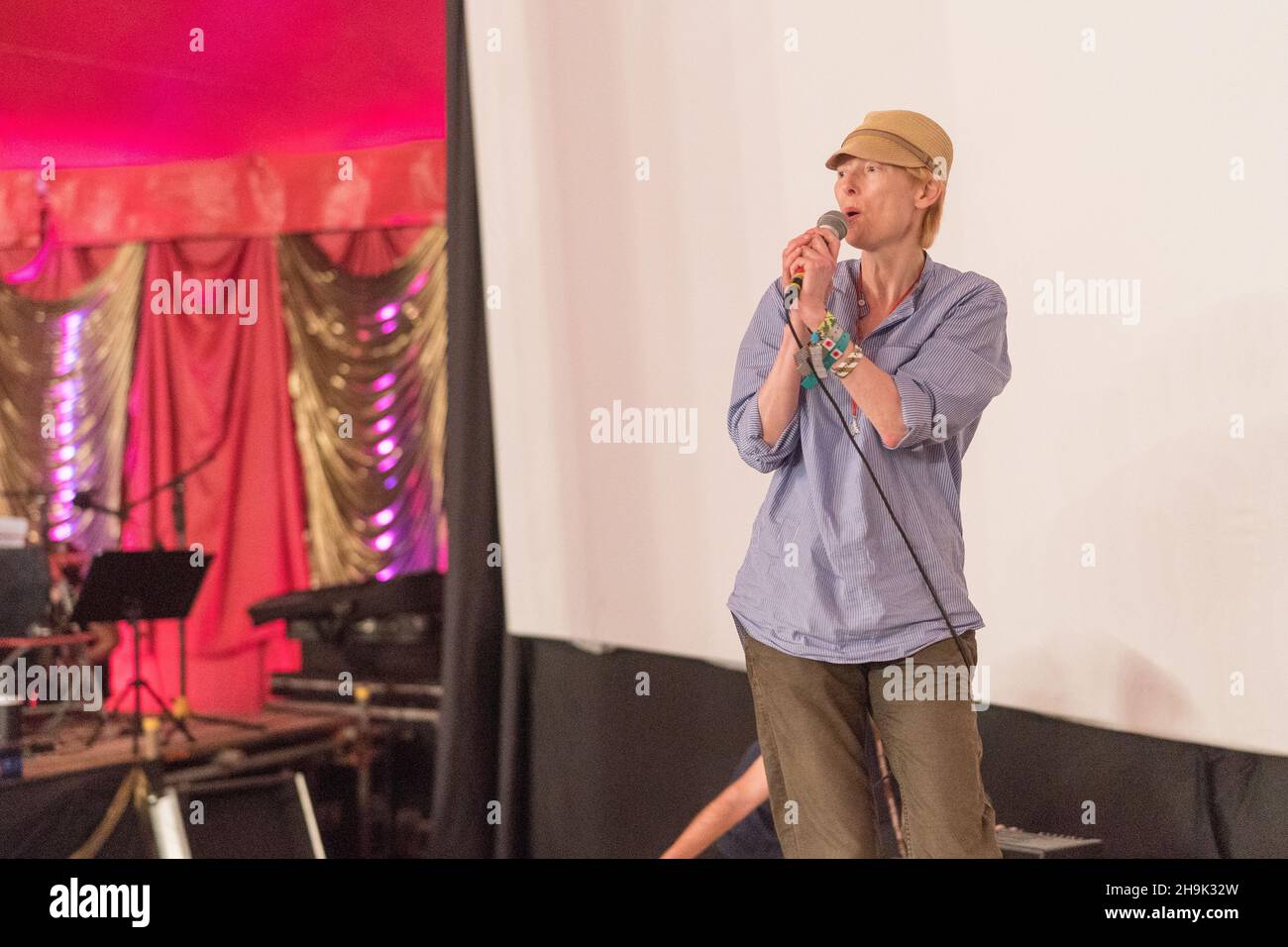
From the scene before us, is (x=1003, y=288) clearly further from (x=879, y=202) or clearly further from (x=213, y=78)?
(x=213, y=78)

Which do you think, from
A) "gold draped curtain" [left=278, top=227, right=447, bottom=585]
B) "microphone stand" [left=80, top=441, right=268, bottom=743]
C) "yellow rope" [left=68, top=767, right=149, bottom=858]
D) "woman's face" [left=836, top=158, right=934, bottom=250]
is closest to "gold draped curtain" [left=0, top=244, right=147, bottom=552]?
"microphone stand" [left=80, top=441, right=268, bottom=743]

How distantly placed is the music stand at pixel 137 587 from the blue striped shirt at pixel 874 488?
99.6 inches

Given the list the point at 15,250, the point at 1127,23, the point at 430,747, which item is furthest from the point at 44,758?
the point at 1127,23

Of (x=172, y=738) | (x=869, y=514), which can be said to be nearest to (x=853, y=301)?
(x=869, y=514)

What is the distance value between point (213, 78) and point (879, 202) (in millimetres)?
4024

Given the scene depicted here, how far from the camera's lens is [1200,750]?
2453mm

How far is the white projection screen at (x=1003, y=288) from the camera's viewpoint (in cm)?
246

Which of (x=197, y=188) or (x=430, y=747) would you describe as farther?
(x=197, y=188)

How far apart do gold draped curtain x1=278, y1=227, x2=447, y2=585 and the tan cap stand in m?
3.30

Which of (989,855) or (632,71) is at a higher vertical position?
(632,71)

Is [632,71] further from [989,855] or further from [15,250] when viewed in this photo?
[15,250]
